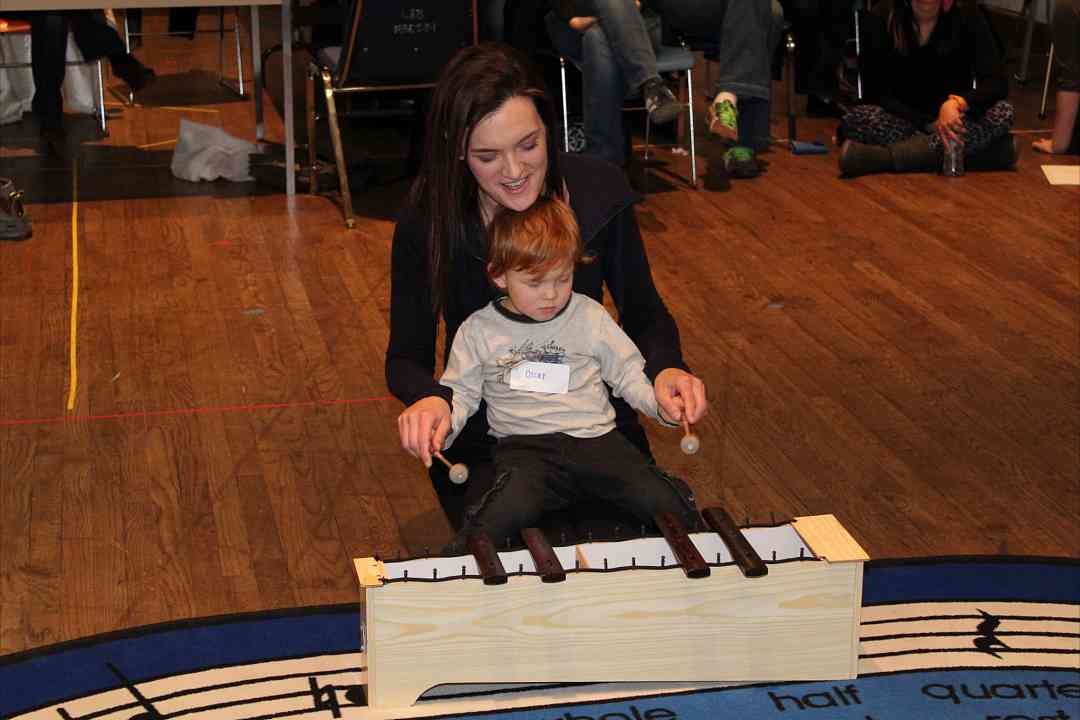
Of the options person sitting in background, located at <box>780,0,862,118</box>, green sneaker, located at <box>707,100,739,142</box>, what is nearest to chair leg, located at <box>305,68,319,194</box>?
green sneaker, located at <box>707,100,739,142</box>

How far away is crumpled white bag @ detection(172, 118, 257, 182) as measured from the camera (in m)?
5.46

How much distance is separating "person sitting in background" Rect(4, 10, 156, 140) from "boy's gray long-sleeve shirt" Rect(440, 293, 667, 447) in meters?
3.80

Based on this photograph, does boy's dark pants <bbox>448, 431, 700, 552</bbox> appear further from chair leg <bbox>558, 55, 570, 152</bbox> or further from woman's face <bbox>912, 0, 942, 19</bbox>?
woman's face <bbox>912, 0, 942, 19</bbox>

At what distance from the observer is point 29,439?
11.0ft

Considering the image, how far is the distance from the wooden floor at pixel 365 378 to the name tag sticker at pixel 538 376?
1.89 feet

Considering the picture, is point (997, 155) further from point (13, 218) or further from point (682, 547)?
point (682, 547)

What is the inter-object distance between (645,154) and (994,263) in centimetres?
169

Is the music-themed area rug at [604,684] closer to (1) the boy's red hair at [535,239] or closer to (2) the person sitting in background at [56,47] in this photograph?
(1) the boy's red hair at [535,239]

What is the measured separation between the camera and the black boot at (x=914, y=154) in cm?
557

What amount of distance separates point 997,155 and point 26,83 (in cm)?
398

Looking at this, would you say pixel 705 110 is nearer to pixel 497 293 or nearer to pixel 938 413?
pixel 938 413

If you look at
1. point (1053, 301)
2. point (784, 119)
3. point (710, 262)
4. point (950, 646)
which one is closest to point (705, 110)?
point (784, 119)

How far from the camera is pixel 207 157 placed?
5457mm

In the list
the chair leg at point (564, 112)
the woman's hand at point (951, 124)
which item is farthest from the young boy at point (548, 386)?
the woman's hand at point (951, 124)
